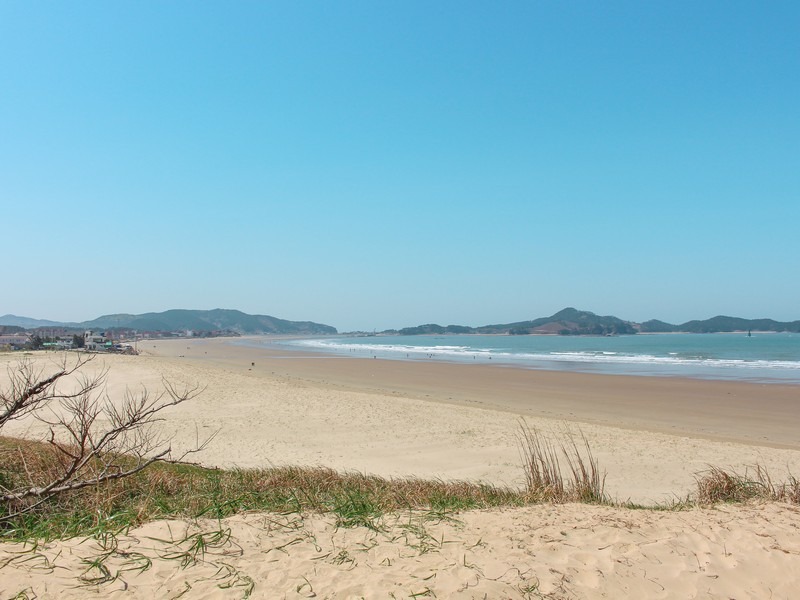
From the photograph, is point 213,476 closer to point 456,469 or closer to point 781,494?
point 456,469

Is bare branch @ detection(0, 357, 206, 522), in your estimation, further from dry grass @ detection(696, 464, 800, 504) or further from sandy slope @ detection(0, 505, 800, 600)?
dry grass @ detection(696, 464, 800, 504)

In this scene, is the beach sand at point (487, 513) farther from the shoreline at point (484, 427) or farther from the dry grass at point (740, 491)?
the dry grass at point (740, 491)

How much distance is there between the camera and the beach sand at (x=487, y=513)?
379cm

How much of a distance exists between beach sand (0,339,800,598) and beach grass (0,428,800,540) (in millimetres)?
300

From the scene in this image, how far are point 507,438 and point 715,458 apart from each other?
427cm

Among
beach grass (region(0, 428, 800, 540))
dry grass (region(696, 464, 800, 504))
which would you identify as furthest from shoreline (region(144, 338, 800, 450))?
beach grass (region(0, 428, 800, 540))

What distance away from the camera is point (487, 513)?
5.20m

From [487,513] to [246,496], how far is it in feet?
7.50

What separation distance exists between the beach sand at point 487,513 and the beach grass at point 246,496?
300 mm

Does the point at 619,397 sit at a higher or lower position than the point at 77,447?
lower

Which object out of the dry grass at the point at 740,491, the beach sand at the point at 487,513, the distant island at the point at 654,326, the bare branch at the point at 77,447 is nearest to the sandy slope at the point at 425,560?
the beach sand at the point at 487,513

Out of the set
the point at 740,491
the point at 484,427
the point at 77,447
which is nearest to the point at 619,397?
the point at 484,427

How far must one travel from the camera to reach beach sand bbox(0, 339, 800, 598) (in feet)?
12.5

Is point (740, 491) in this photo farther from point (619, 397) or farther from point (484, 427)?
point (619, 397)
